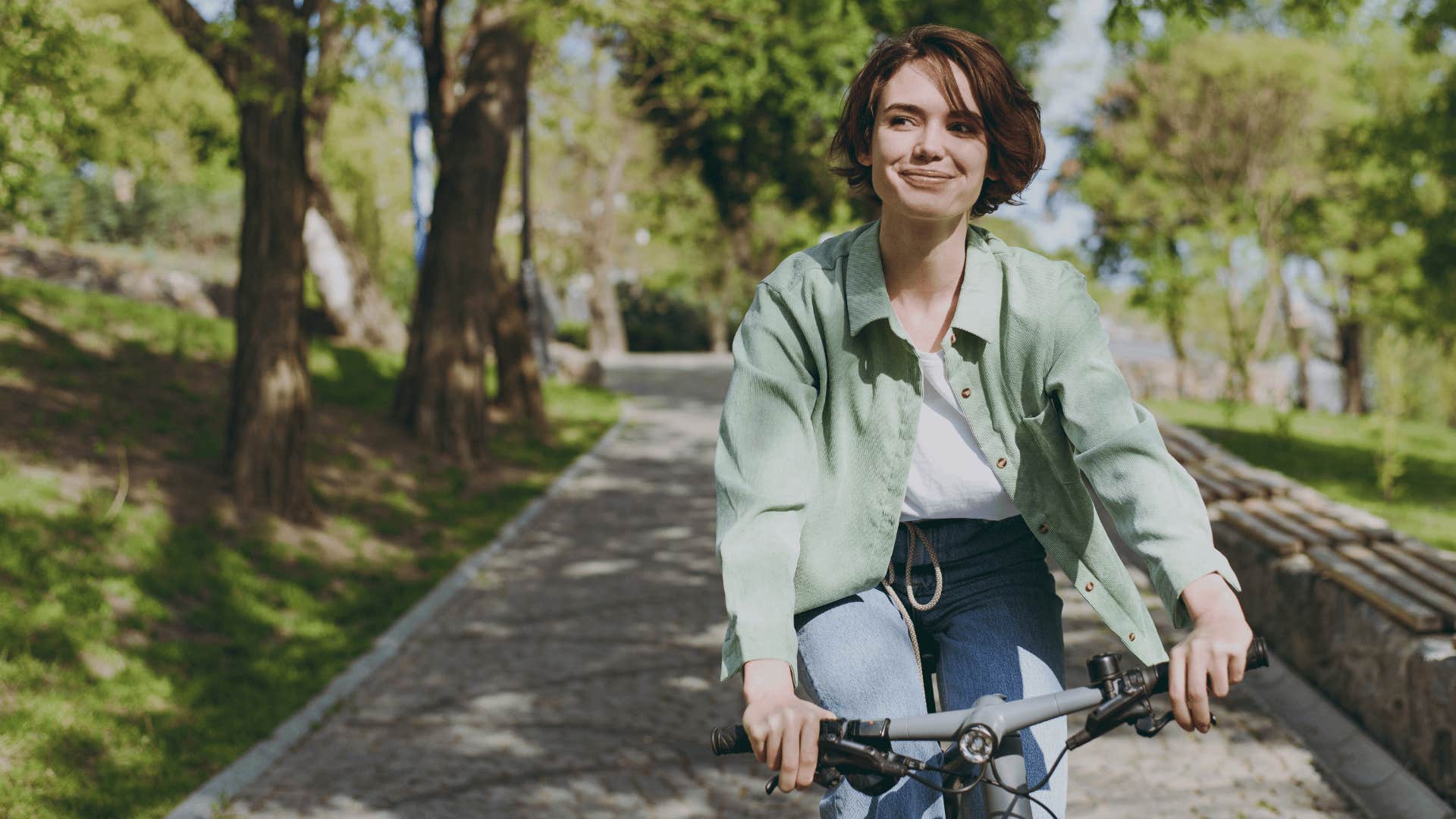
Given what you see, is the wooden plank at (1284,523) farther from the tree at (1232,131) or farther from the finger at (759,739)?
the tree at (1232,131)

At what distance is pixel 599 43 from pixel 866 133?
17489mm

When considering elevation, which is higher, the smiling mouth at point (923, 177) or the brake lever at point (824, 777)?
the smiling mouth at point (923, 177)

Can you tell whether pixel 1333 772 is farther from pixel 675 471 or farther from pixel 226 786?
pixel 675 471

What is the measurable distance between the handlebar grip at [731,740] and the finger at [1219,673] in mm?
649

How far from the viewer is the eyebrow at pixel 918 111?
90.9 inches

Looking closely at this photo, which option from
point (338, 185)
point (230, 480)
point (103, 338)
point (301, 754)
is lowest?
point (301, 754)

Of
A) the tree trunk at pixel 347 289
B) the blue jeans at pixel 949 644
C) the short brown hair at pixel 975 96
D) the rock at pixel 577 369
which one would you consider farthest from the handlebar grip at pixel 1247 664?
the rock at pixel 577 369

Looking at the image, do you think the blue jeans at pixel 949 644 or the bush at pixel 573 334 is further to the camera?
the bush at pixel 573 334

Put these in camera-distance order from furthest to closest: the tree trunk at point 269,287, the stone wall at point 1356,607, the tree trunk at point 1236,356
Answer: the tree trunk at point 1236,356 → the tree trunk at point 269,287 → the stone wall at point 1356,607

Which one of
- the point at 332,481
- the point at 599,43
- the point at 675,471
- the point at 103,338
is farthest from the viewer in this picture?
the point at 599,43

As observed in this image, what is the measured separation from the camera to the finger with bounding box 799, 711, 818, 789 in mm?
1858

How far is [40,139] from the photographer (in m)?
8.79

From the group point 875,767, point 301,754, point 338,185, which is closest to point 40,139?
point 301,754

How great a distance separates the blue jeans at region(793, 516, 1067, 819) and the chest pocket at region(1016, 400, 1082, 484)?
0.14 meters
